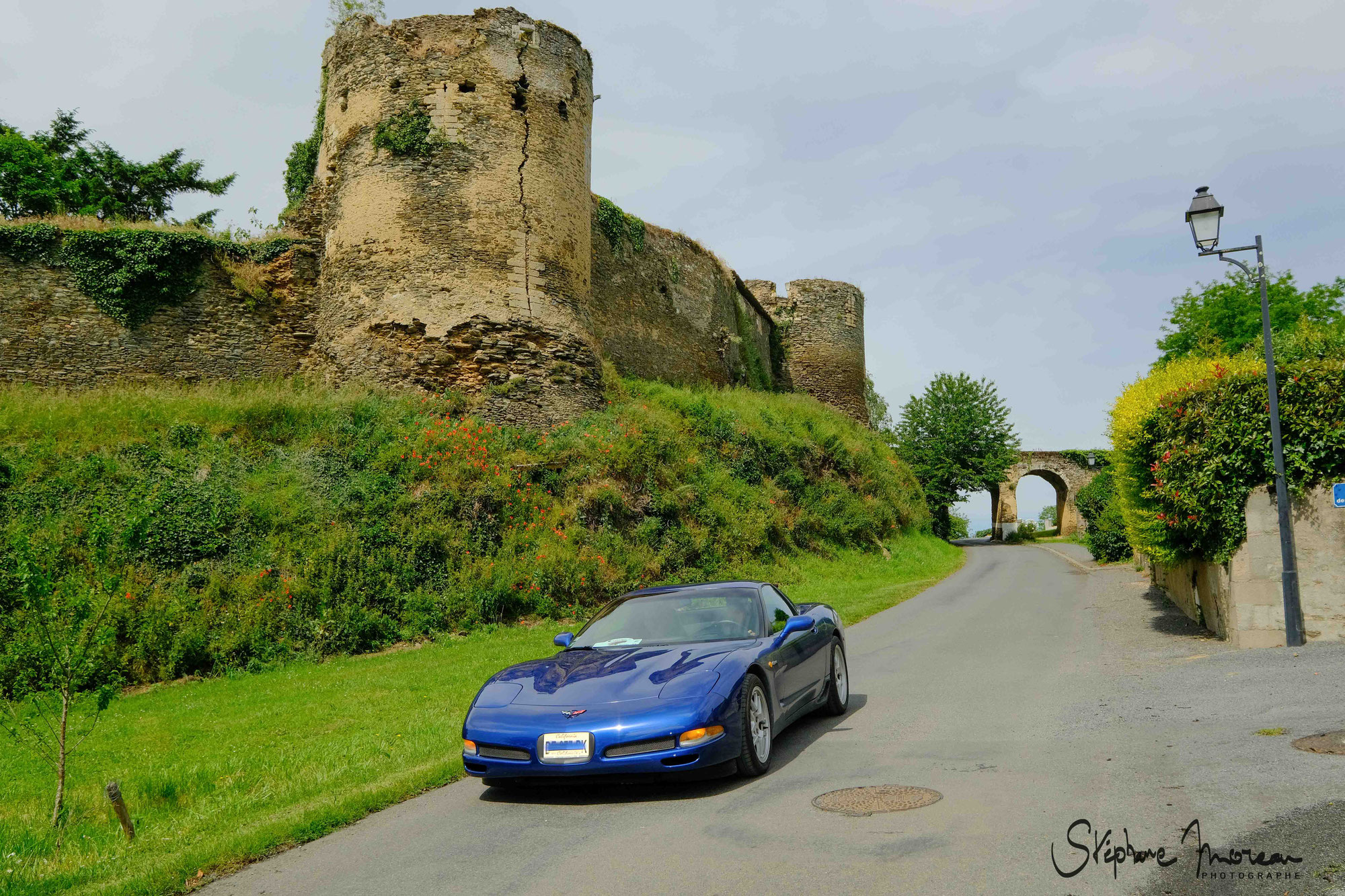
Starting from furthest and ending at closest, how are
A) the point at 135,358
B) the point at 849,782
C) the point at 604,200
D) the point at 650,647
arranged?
the point at 604,200, the point at 135,358, the point at 650,647, the point at 849,782

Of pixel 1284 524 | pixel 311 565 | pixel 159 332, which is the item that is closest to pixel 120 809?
pixel 311 565

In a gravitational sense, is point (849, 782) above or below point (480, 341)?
below

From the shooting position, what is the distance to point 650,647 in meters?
→ 7.04

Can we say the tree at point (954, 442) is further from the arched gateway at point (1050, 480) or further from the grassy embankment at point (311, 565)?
the grassy embankment at point (311, 565)

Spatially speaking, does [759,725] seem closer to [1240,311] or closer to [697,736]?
[697,736]

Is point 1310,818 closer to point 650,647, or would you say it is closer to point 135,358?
point 650,647

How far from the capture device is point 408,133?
20.6 m

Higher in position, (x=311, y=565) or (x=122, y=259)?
(x=122, y=259)

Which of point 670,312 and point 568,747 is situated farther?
point 670,312

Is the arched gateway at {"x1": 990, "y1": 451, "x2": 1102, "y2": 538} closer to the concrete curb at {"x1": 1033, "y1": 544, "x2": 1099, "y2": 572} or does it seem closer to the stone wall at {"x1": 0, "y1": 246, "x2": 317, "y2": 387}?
the concrete curb at {"x1": 1033, "y1": 544, "x2": 1099, "y2": 572}

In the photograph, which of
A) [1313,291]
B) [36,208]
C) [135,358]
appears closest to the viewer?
[135,358]

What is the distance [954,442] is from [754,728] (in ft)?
147

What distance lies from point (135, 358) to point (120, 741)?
13.6 metres

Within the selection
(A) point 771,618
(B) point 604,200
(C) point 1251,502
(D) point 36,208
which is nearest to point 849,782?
(A) point 771,618
